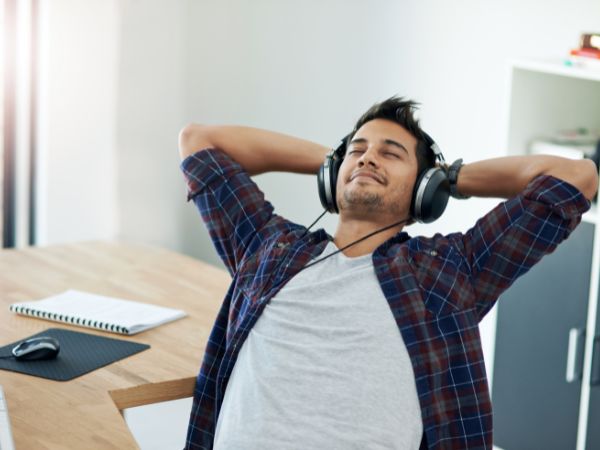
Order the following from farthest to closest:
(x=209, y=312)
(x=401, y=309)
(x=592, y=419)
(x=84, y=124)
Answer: (x=84, y=124)
(x=592, y=419)
(x=209, y=312)
(x=401, y=309)

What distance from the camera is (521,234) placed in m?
1.84

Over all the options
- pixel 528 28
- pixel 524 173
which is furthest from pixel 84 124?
pixel 524 173

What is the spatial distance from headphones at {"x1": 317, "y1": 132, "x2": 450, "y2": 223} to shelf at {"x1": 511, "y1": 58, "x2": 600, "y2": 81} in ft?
2.05

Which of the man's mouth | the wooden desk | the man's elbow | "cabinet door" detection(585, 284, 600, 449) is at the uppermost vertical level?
the man's elbow

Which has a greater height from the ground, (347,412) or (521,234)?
(521,234)

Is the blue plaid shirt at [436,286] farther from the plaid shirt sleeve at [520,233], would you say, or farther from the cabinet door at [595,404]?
the cabinet door at [595,404]

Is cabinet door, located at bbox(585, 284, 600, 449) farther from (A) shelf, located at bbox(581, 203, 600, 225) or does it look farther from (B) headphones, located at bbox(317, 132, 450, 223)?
(B) headphones, located at bbox(317, 132, 450, 223)

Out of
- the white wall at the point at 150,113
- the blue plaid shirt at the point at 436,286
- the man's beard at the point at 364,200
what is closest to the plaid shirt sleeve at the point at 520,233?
the blue plaid shirt at the point at 436,286

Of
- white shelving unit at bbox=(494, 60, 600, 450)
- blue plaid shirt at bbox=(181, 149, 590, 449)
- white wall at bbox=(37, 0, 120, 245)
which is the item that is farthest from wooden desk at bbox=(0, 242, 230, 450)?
white shelving unit at bbox=(494, 60, 600, 450)

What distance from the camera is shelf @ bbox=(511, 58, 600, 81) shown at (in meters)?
2.45

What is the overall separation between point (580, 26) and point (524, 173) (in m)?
1.08

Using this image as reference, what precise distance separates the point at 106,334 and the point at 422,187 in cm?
76

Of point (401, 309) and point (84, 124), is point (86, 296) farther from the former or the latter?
point (84, 124)

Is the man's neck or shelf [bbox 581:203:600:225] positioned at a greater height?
the man's neck
